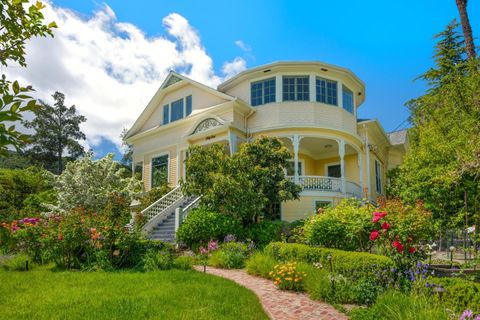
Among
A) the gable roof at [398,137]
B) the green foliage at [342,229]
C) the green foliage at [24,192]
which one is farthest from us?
the gable roof at [398,137]

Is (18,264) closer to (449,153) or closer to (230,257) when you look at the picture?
(230,257)

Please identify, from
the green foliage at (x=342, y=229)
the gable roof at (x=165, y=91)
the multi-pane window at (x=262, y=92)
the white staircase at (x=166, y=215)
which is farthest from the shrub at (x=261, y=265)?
the gable roof at (x=165, y=91)

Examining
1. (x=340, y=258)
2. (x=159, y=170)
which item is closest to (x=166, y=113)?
(x=159, y=170)

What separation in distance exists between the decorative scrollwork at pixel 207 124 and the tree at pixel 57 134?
25404 millimetres

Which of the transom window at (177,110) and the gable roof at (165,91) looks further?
the transom window at (177,110)

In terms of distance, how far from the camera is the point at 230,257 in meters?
10.7

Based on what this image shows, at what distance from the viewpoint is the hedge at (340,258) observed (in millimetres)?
7281

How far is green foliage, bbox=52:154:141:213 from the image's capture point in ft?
52.7

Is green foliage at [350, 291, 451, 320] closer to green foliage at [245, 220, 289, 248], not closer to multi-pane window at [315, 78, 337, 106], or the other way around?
green foliage at [245, 220, 289, 248]

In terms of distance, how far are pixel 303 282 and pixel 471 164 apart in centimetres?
708

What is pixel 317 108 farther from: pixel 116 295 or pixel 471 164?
pixel 116 295

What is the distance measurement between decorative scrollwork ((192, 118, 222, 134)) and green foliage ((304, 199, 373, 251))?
9154mm

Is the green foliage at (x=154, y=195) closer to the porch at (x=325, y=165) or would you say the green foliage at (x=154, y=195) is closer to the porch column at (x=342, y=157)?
the porch at (x=325, y=165)

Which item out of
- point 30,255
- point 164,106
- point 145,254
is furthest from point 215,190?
point 164,106
